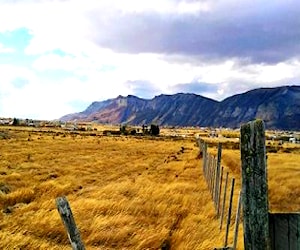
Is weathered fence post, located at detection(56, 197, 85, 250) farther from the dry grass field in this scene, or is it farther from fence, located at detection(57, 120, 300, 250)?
the dry grass field

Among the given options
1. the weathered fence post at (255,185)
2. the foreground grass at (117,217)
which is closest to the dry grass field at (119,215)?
the foreground grass at (117,217)

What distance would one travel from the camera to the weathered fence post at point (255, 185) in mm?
3510

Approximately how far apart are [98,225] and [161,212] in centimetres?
241

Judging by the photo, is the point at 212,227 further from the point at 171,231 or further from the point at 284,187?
the point at 284,187

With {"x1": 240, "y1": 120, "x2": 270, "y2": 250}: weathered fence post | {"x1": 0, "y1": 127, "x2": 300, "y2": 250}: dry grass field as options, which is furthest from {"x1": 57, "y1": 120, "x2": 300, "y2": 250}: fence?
{"x1": 0, "y1": 127, "x2": 300, "y2": 250}: dry grass field

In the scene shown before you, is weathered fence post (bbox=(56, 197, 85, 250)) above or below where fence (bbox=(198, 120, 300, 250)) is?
below

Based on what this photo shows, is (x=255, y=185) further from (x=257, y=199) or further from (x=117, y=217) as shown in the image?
(x=117, y=217)

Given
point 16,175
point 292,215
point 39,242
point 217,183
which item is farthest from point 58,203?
point 16,175

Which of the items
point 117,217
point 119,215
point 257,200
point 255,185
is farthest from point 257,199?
point 119,215

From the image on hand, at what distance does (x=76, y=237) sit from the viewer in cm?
567

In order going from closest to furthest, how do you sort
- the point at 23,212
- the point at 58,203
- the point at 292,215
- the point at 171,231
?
1. the point at 292,215
2. the point at 58,203
3. the point at 171,231
4. the point at 23,212

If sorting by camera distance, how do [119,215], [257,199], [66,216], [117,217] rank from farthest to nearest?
[119,215] < [117,217] < [66,216] < [257,199]

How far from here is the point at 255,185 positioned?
11.7 ft

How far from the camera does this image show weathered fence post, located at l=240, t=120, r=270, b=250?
3510mm
